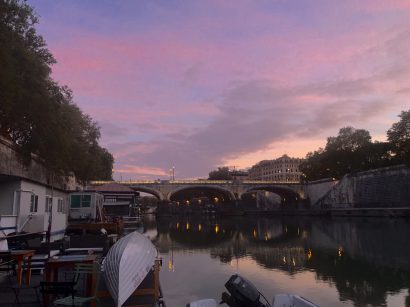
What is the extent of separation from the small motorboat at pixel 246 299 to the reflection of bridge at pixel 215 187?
96.5 metres

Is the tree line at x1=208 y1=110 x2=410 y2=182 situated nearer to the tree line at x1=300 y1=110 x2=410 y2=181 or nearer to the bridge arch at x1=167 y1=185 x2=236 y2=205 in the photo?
the tree line at x1=300 y1=110 x2=410 y2=181

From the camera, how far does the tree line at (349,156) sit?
91775 millimetres

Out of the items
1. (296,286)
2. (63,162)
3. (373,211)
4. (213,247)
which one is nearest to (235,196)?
(373,211)

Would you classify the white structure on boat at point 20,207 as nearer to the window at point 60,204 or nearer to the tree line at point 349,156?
the window at point 60,204

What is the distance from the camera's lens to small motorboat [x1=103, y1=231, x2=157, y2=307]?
32.1 ft

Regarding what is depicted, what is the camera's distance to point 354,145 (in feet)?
339

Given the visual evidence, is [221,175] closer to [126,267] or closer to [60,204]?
[60,204]

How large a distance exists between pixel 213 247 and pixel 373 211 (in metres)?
51.6

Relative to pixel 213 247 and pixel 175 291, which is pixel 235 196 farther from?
pixel 175 291

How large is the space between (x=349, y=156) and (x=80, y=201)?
81.2 metres

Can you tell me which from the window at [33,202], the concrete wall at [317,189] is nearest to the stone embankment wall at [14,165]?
the window at [33,202]

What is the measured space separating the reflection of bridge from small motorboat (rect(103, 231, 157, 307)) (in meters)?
95.4

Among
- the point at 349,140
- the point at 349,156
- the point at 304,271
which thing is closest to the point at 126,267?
the point at 304,271

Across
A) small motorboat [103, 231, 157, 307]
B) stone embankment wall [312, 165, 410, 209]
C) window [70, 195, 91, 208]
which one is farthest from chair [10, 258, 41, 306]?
stone embankment wall [312, 165, 410, 209]
